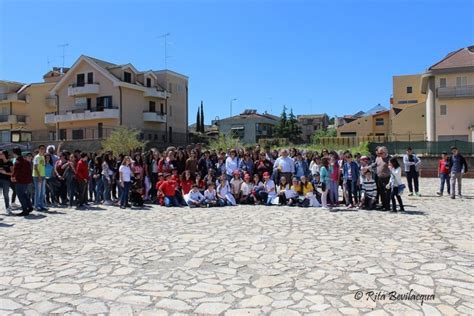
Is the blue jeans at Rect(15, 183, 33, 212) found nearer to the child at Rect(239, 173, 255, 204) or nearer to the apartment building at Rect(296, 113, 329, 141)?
the child at Rect(239, 173, 255, 204)

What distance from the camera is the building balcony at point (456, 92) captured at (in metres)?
35.8

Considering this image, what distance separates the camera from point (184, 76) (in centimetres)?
5906

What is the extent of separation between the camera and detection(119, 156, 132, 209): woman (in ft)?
46.3

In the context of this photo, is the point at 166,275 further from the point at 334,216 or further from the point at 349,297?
the point at 334,216

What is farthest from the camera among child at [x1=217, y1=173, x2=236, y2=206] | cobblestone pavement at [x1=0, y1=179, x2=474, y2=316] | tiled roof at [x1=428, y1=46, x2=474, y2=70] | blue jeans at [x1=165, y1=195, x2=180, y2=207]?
tiled roof at [x1=428, y1=46, x2=474, y2=70]

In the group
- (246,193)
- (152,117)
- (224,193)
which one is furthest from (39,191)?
(152,117)

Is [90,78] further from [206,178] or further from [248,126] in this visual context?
[206,178]

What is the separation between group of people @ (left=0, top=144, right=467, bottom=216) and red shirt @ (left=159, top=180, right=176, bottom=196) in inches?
1.4

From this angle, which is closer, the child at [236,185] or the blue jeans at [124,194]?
the blue jeans at [124,194]

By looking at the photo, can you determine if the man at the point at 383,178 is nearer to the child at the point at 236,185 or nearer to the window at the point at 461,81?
the child at the point at 236,185

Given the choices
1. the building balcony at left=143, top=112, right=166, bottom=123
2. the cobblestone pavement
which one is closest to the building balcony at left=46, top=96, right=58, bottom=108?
the building balcony at left=143, top=112, right=166, bottom=123

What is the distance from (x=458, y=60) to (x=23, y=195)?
37.8 meters

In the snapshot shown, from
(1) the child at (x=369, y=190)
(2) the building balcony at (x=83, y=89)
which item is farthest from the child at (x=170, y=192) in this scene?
(2) the building balcony at (x=83, y=89)

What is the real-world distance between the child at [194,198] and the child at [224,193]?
69 centimetres
